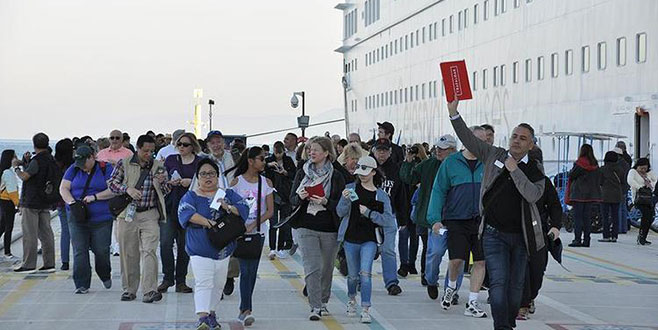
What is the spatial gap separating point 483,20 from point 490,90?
370 centimetres

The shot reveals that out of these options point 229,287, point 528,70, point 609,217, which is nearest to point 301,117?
point 528,70

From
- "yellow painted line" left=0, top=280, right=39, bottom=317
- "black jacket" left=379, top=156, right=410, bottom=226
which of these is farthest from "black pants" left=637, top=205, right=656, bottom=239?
"yellow painted line" left=0, top=280, right=39, bottom=317

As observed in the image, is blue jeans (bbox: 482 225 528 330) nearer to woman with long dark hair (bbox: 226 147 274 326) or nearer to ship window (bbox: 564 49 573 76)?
woman with long dark hair (bbox: 226 147 274 326)

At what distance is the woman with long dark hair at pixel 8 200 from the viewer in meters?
16.5

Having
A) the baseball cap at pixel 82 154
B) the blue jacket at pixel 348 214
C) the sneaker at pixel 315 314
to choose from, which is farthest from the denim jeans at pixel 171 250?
the blue jacket at pixel 348 214

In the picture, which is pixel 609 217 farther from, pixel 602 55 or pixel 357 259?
pixel 602 55

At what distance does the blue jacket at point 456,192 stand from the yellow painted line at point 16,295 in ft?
13.6

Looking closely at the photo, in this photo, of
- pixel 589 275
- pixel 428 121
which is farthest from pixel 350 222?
pixel 428 121

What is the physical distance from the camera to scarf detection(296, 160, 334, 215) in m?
10.9

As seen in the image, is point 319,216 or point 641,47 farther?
point 641,47

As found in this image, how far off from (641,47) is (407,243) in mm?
23849

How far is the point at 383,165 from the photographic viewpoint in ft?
47.8

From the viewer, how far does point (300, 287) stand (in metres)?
13.6

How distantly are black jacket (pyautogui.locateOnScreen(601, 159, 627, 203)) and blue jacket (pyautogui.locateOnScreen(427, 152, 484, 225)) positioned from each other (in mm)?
10663
